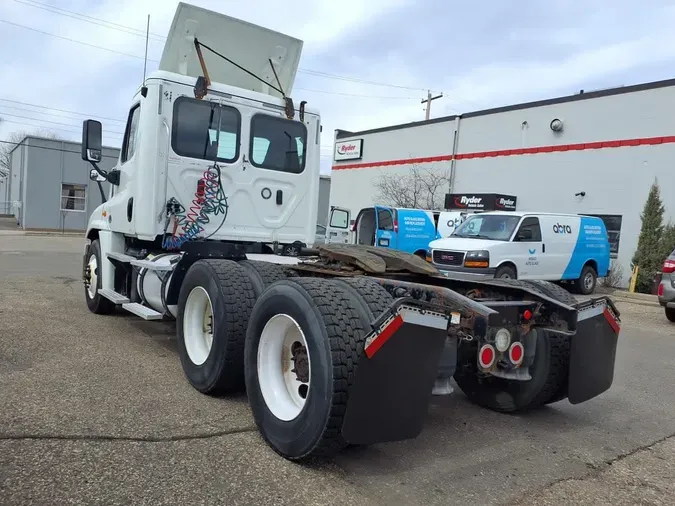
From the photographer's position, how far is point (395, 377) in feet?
10.1

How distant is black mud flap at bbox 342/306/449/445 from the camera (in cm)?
303

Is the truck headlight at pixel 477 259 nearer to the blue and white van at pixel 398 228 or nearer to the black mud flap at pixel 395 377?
the blue and white van at pixel 398 228

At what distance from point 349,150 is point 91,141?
26.0 meters

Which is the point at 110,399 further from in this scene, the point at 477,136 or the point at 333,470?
the point at 477,136

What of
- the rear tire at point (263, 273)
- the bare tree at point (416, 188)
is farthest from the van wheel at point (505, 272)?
the bare tree at point (416, 188)

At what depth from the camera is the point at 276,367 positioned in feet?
12.5

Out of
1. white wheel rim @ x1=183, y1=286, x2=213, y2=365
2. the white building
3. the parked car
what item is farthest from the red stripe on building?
white wheel rim @ x1=183, y1=286, x2=213, y2=365

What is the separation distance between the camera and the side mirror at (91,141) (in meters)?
6.66

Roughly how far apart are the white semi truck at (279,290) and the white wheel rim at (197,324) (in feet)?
0.05

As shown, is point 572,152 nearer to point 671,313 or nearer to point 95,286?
point 671,313

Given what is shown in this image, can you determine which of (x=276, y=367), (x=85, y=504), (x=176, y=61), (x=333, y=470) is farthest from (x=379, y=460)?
(x=176, y=61)

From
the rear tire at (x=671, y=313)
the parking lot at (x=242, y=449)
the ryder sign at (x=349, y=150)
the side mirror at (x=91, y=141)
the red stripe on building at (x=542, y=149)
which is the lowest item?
the parking lot at (x=242, y=449)

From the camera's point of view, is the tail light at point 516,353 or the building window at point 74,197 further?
the building window at point 74,197

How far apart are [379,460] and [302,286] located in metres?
1.19
